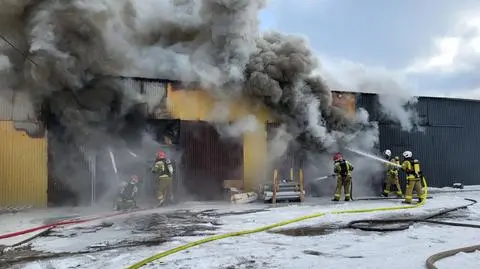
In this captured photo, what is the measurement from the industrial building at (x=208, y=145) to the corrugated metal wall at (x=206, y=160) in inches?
1.2

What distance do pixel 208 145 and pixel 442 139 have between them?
31.8 ft

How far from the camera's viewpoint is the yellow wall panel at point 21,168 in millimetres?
11828

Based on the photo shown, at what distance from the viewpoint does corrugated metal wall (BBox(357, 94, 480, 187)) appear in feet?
54.2

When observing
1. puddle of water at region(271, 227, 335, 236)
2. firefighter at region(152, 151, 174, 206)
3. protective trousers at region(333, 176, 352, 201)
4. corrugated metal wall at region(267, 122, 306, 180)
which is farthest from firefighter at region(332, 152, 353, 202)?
puddle of water at region(271, 227, 335, 236)

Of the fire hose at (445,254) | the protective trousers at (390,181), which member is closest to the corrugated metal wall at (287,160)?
the protective trousers at (390,181)

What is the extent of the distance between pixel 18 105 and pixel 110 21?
11.7 feet

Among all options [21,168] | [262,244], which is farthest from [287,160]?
[262,244]

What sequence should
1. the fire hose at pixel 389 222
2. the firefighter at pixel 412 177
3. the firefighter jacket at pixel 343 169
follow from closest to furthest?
the fire hose at pixel 389 222
the firefighter at pixel 412 177
the firefighter jacket at pixel 343 169

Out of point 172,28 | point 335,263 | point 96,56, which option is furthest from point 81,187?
point 335,263

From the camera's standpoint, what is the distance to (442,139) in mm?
17500

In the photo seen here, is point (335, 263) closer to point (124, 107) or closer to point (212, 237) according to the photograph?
point (212, 237)

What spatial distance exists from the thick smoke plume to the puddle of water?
6732 millimetres

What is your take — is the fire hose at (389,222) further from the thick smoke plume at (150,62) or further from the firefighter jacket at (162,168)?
the thick smoke plume at (150,62)

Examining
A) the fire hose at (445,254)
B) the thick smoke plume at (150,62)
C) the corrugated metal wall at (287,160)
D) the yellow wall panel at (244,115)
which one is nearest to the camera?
the fire hose at (445,254)
